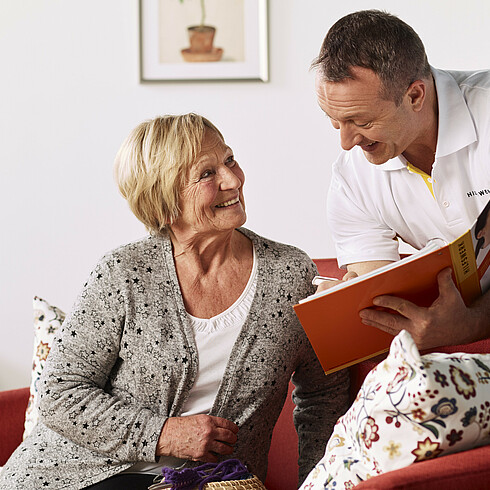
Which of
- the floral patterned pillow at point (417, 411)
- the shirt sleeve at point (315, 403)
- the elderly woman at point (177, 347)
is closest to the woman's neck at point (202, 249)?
the elderly woman at point (177, 347)

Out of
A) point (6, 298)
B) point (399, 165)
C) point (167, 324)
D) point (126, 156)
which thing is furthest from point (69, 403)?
point (6, 298)

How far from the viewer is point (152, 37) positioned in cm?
289

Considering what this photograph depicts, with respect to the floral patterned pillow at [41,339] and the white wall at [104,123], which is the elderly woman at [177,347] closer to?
the floral patterned pillow at [41,339]

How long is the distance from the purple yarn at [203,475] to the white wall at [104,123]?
1.59 metres

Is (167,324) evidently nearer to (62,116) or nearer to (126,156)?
(126,156)

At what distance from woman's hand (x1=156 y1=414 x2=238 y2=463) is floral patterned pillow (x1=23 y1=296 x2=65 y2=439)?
2.10ft

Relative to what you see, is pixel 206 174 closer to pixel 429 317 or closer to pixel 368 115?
pixel 368 115

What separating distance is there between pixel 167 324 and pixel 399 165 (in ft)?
2.36

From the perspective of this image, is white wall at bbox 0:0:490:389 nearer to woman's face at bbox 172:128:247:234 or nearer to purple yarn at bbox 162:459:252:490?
woman's face at bbox 172:128:247:234

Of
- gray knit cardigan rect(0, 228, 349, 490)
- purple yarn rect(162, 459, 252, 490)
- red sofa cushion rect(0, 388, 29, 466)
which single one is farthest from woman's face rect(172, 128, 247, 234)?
red sofa cushion rect(0, 388, 29, 466)

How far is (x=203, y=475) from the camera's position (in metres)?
1.42

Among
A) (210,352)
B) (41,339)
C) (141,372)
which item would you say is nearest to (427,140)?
(210,352)

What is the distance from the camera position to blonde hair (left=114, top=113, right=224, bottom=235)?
65.9 inches

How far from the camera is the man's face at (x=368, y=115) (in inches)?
61.6
